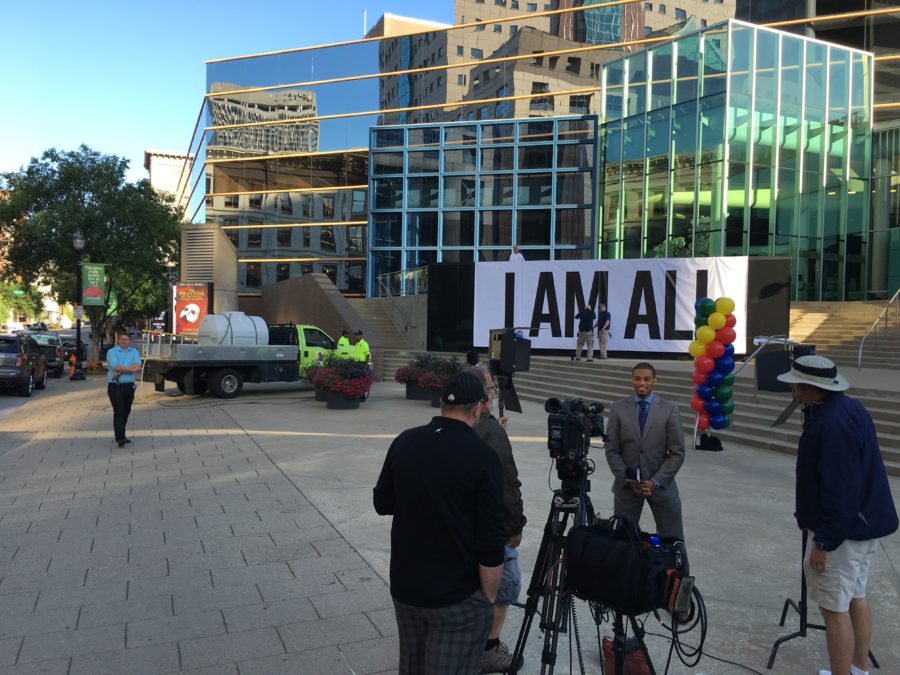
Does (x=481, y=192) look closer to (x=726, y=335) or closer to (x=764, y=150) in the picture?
(x=764, y=150)

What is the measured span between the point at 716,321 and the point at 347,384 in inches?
308


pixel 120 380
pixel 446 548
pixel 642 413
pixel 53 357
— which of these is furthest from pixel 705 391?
pixel 53 357

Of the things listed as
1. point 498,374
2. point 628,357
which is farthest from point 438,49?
point 498,374

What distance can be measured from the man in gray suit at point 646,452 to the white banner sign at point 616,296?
1387 centimetres

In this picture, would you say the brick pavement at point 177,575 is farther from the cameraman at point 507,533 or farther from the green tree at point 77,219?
the green tree at point 77,219

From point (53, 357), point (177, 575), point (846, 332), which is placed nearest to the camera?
point (177, 575)

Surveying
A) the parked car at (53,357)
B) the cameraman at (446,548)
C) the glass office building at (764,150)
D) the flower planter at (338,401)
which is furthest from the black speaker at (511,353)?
the parked car at (53,357)

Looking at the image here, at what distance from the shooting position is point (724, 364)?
11.7 meters

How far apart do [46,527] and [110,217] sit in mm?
26667

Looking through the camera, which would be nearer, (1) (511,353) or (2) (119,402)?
(1) (511,353)

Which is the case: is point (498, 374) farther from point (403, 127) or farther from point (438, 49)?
point (438, 49)

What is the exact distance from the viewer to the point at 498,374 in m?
7.33

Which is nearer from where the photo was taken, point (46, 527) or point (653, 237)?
point (46, 527)

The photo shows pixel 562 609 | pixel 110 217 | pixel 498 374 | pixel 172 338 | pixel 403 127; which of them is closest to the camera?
pixel 562 609
